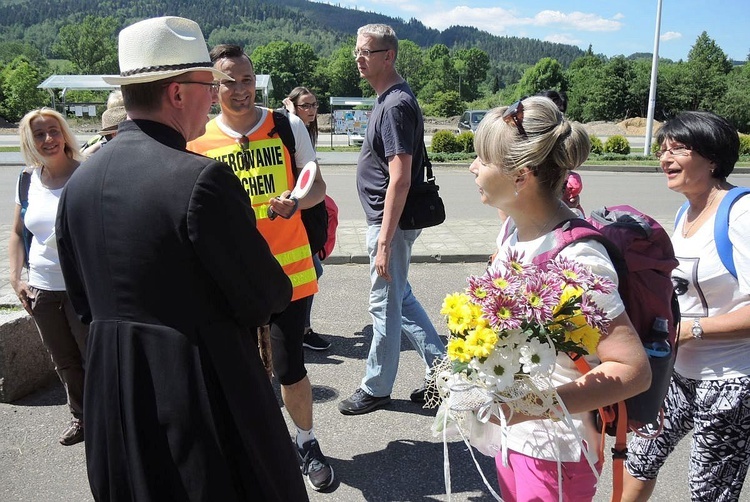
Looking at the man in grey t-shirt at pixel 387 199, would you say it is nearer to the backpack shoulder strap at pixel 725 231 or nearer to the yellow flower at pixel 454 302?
the backpack shoulder strap at pixel 725 231

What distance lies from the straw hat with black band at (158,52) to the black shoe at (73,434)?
2.67 m

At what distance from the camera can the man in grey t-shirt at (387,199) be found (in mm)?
3562

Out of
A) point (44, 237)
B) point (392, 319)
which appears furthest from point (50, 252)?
point (392, 319)

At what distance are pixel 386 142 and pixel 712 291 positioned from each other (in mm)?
1906

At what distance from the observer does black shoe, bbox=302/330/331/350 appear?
5.09 m

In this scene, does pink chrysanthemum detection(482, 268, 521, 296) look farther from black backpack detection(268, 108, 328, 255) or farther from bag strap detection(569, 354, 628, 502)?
black backpack detection(268, 108, 328, 255)

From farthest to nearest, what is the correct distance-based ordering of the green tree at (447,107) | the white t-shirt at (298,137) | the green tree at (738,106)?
the green tree at (447,107)
the green tree at (738,106)
the white t-shirt at (298,137)

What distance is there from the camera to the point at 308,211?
330cm

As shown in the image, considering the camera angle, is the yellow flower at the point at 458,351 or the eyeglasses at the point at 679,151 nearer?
the yellow flower at the point at 458,351

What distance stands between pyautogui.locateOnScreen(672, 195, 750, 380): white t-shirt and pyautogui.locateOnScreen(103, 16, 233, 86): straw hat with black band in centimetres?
198

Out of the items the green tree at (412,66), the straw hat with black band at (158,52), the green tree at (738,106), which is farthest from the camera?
the green tree at (412,66)

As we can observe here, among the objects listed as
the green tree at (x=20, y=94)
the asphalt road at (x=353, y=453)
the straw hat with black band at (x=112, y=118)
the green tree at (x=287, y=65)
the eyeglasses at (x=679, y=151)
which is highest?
the green tree at (x=287, y=65)

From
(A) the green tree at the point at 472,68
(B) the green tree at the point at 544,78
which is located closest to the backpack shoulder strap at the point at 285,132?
(B) the green tree at the point at 544,78

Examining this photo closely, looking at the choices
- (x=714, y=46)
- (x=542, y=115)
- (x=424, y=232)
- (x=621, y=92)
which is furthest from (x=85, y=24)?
(x=542, y=115)
